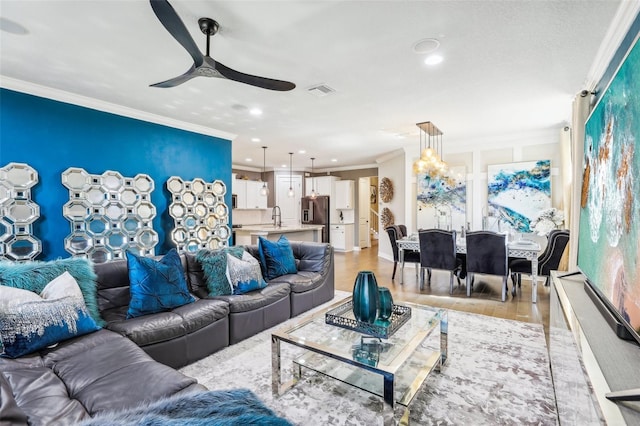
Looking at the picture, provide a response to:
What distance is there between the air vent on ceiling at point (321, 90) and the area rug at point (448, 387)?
2.68 m

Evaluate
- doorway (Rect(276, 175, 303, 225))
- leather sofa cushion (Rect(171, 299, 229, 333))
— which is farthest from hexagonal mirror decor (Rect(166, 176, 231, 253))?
doorway (Rect(276, 175, 303, 225))

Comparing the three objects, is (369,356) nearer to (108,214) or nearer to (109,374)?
(109,374)

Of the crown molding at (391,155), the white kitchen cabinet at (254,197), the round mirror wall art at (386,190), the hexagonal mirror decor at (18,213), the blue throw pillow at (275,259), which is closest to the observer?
the hexagonal mirror decor at (18,213)

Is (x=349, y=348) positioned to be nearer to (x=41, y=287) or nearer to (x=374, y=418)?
(x=374, y=418)

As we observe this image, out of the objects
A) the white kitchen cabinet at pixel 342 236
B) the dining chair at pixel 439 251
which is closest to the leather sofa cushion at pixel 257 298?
the dining chair at pixel 439 251

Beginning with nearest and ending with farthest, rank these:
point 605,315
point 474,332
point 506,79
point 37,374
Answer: point 37,374
point 605,315
point 474,332
point 506,79

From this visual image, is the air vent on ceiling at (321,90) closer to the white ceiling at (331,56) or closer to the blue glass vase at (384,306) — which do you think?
the white ceiling at (331,56)

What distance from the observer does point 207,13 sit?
214cm

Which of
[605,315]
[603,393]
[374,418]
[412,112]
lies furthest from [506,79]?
[374,418]

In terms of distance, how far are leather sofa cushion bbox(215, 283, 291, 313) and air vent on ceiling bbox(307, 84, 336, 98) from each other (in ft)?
7.23

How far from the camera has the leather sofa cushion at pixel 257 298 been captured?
2.74 meters

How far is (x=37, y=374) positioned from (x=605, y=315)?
2971 mm

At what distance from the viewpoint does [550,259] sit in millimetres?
4059

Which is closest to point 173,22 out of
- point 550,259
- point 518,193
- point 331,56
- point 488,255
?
point 331,56
